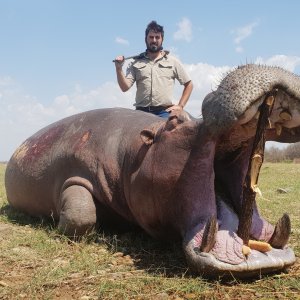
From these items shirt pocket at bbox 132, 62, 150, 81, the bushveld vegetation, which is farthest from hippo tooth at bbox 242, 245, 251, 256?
the bushveld vegetation

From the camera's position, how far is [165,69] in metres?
7.07

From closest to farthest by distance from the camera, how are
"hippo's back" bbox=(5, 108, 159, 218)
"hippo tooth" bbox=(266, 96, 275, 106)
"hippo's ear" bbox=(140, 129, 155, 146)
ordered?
"hippo tooth" bbox=(266, 96, 275, 106) < "hippo's ear" bbox=(140, 129, 155, 146) < "hippo's back" bbox=(5, 108, 159, 218)

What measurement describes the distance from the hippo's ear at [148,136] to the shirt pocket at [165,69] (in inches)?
126

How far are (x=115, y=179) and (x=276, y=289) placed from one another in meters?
1.92

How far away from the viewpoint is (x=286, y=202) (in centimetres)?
765

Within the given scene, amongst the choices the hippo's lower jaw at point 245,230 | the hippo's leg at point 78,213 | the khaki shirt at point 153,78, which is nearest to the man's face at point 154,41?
the khaki shirt at point 153,78

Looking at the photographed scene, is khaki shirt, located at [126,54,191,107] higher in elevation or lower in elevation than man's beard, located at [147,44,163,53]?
lower

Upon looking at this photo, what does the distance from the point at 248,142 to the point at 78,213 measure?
182cm

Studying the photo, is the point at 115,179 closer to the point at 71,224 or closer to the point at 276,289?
the point at 71,224

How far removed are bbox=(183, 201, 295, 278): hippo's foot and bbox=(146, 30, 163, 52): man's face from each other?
14.1 feet

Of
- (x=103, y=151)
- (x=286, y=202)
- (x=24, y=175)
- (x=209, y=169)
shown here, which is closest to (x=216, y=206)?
(x=209, y=169)

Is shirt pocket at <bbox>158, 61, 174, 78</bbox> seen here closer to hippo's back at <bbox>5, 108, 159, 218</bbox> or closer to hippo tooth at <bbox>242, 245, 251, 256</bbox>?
hippo's back at <bbox>5, 108, 159, 218</bbox>

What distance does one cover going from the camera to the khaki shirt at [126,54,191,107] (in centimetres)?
693

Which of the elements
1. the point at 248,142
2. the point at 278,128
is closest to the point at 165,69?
the point at 248,142
